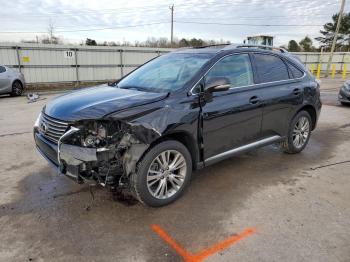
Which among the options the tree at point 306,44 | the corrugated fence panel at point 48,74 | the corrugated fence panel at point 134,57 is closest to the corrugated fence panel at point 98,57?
the corrugated fence panel at point 134,57

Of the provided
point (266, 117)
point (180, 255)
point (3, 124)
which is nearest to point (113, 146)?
point (180, 255)


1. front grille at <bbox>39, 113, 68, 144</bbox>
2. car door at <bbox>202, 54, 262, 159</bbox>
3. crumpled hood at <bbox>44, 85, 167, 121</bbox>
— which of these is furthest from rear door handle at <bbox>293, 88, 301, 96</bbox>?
front grille at <bbox>39, 113, 68, 144</bbox>

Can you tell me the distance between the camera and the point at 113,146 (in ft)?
10.2

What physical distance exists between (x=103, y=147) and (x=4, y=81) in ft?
38.9

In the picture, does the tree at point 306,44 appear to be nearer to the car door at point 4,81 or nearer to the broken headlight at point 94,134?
the car door at point 4,81

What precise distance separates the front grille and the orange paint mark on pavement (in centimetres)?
142

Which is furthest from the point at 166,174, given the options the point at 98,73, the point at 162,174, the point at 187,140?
the point at 98,73

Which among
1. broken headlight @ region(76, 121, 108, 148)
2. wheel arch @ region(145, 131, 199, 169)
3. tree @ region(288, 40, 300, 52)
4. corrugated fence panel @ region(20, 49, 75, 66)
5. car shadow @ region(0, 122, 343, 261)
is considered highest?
tree @ region(288, 40, 300, 52)

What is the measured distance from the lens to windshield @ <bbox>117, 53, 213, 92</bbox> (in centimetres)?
390

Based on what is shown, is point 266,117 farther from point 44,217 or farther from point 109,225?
point 44,217

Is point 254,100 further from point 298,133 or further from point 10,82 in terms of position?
point 10,82

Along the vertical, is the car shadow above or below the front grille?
below

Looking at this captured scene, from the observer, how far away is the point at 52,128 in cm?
347

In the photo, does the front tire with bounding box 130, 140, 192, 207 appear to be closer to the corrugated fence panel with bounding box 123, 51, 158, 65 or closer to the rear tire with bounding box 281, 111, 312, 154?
the rear tire with bounding box 281, 111, 312, 154
